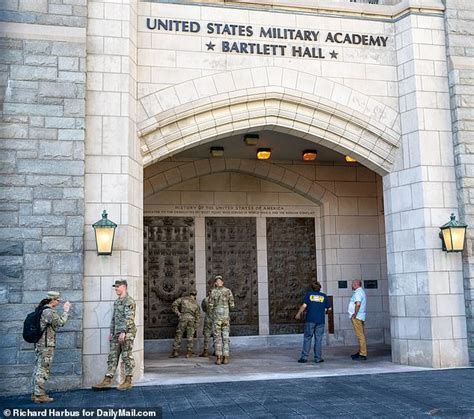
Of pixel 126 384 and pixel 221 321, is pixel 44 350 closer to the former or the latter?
pixel 126 384

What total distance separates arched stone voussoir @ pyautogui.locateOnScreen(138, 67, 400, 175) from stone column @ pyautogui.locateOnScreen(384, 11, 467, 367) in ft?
1.59

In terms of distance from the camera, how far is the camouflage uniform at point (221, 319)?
10.6m

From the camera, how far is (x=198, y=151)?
1281 cm

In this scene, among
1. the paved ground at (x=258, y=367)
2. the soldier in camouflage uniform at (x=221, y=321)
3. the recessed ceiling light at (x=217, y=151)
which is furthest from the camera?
the recessed ceiling light at (x=217, y=151)

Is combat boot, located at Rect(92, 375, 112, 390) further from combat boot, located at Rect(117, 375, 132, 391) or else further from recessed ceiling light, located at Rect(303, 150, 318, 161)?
recessed ceiling light, located at Rect(303, 150, 318, 161)

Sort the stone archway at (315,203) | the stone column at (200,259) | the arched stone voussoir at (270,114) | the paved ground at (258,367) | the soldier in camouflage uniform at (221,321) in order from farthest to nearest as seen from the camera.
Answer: the stone archway at (315,203)
the stone column at (200,259)
the soldier in camouflage uniform at (221,321)
the arched stone voussoir at (270,114)
the paved ground at (258,367)

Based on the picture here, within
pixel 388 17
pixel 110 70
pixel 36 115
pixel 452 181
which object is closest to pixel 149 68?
pixel 110 70

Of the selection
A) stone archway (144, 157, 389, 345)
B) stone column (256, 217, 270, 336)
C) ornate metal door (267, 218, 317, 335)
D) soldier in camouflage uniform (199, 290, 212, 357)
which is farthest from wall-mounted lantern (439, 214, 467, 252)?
soldier in camouflage uniform (199, 290, 212, 357)

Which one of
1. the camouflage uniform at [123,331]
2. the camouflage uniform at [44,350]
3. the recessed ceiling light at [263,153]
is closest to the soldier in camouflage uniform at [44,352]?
the camouflage uniform at [44,350]

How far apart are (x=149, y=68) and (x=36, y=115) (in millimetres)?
2033

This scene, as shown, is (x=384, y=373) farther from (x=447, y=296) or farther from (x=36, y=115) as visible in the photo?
(x=36, y=115)

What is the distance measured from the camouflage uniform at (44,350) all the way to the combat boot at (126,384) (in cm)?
107

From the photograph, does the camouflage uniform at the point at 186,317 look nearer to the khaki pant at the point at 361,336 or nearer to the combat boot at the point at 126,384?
the khaki pant at the point at 361,336

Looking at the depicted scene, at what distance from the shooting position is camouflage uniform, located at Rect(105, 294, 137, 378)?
796 centimetres
